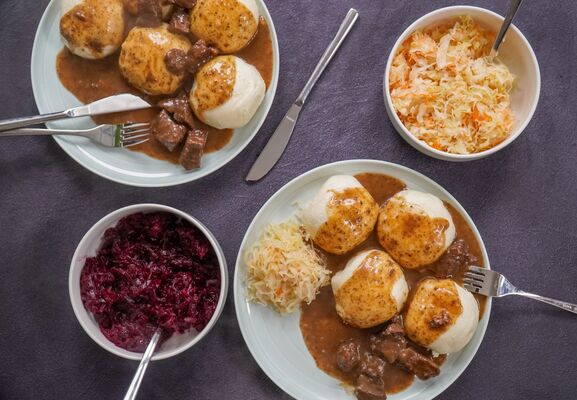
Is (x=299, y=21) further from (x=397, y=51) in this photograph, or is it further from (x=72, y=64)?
(x=72, y=64)

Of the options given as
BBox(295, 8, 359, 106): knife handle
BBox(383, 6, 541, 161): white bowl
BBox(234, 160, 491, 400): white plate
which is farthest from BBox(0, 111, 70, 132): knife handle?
BBox(383, 6, 541, 161): white bowl

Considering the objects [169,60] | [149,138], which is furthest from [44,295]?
[169,60]

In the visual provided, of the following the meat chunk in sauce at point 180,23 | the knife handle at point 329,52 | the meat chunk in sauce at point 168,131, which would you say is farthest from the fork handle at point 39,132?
the knife handle at point 329,52

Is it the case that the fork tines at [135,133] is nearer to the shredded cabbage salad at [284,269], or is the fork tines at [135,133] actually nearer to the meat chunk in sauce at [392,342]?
the shredded cabbage salad at [284,269]

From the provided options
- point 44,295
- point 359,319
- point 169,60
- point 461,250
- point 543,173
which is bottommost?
point 44,295

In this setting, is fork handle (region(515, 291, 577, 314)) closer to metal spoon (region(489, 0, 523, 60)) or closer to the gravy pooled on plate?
metal spoon (region(489, 0, 523, 60))

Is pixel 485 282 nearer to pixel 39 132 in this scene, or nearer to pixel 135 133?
pixel 135 133
